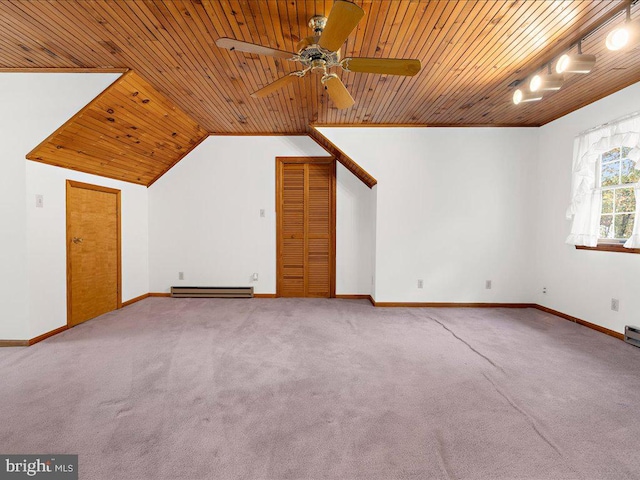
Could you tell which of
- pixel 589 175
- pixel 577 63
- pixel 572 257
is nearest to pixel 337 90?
pixel 577 63

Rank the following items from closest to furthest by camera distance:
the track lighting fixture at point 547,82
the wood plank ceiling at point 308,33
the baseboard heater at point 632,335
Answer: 1. the wood plank ceiling at point 308,33
2. the track lighting fixture at point 547,82
3. the baseboard heater at point 632,335

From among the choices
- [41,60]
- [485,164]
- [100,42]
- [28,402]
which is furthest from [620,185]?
[41,60]

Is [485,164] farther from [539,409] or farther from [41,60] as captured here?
[41,60]

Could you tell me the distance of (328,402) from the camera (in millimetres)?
2045

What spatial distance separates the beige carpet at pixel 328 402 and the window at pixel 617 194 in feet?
3.99

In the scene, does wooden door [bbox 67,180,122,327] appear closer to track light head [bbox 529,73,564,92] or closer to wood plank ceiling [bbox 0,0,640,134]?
wood plank ceiling [bbox 0,0,640,134]

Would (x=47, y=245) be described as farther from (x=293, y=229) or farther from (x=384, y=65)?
(x=384, y=65)

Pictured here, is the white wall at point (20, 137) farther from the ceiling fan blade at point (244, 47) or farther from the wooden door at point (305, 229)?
the wooden door at point (305, 229)

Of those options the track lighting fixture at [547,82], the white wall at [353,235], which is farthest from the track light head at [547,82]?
the white wall at [353,235]

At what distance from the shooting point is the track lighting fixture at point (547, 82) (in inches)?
103

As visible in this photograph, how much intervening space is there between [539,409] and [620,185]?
2926 mm

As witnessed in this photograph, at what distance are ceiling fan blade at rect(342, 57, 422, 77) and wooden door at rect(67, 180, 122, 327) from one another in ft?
11.9

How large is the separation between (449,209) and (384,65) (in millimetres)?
3066

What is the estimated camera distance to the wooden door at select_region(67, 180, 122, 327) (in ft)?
11.9
